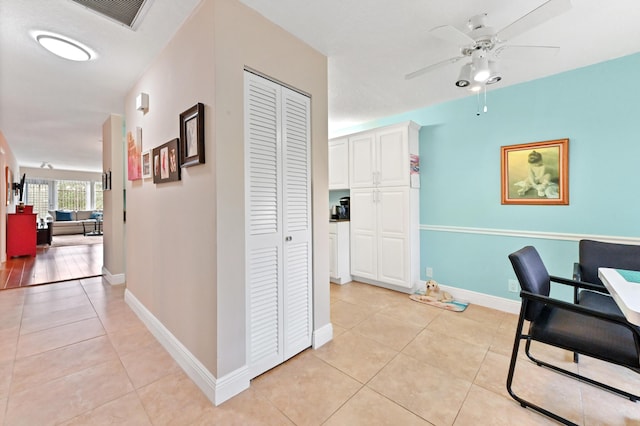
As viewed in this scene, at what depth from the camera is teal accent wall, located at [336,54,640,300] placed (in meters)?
2.30

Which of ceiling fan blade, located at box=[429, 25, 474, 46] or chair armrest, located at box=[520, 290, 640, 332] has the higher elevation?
ceiling fan blade, located at box=[429, 25, 474, 46]

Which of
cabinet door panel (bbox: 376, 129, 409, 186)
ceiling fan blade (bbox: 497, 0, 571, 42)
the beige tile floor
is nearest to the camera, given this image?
ceiling fan blade (bbox: 497, 0, 571, 42)

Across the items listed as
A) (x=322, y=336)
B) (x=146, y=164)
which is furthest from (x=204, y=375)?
(x=146, y=164)

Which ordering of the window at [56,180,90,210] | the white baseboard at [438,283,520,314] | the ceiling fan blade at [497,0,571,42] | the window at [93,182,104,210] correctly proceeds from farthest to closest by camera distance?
the window at [93,182,104,210], the window at [56,180,90,210], the white baseboard at [438,283,520,314], the ceiling fan blade at [497,0,571,42]

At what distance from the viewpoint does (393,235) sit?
3447 millimetres

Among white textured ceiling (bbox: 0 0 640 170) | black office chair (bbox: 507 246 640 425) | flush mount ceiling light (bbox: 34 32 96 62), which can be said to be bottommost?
black office chair (bbox: 507 246 640 425)

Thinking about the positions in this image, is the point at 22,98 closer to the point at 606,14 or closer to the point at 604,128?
the point at 606,14

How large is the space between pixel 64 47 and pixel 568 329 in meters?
3.96

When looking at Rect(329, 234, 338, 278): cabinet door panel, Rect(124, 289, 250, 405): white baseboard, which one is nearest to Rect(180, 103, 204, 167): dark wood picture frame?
Rect(124, 289, 250, 405): white baseboard

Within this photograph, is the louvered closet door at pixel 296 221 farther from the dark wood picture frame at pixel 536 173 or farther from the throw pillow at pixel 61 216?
the throw pillow at pixel 61 216

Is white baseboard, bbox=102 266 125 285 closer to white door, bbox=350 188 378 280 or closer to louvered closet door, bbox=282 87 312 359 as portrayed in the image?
louvered closet door, bbox=282 87 312 359

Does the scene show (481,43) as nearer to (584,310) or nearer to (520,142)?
(520,142)

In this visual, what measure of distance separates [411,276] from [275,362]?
208cm

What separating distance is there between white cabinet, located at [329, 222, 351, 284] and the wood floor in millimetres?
3781
